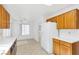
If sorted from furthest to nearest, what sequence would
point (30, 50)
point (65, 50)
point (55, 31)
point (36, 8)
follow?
point (36, 8) < point (30, 50) < point (55, 31) < point (65, 50)

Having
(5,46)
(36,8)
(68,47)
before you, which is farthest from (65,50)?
(36,8)

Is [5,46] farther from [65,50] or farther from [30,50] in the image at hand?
[30,50]

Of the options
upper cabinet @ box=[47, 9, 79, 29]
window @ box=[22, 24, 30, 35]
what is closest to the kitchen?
upper cabinet @ box=[47, 9, 79, 29]

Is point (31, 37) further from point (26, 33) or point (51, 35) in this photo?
point (51, 35)

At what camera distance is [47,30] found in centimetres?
528

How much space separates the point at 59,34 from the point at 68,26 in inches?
50.6

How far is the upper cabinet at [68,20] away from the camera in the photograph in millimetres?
3930

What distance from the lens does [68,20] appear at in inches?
174

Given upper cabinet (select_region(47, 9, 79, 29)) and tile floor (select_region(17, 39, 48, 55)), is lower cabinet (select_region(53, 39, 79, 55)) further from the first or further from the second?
tile floor (select_region(17, 39, 48, 55))

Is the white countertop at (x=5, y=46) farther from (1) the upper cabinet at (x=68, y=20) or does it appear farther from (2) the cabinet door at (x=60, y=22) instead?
(2) the cabinet door at (x=60, y=22)

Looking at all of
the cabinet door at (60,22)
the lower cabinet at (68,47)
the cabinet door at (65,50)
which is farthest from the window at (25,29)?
the cabinet door at (65,50)

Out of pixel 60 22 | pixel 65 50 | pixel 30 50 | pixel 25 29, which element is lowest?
pixel 30 50

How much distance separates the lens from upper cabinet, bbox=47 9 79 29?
3.93m
